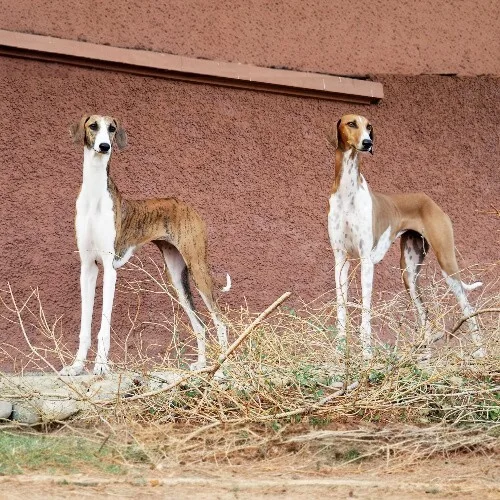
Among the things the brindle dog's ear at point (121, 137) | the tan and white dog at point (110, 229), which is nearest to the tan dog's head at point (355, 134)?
the tan and white dog at point (110, 229)

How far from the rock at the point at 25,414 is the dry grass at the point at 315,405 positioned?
0.25 metres

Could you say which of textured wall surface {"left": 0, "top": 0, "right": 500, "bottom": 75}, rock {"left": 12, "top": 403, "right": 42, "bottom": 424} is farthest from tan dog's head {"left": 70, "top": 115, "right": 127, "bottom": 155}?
rock {"left": 12, "top": 403, "right": 42, "bottom": 424}

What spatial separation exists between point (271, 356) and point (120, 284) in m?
2.60

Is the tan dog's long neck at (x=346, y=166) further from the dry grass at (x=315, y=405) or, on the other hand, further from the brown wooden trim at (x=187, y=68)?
the dry grass at (x=315, y=405)

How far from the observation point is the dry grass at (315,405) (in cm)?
544

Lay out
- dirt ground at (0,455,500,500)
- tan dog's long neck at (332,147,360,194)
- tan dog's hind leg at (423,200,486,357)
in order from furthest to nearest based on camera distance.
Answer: tan dog's hind leg at (423,200,486,357) → tan dog's long neck at (332,147,360,194) → dirt ground at (0,455,500,500)

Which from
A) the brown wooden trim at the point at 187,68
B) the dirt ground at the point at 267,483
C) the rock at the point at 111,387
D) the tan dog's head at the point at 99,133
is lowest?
the dirt ground at the point at 267,483

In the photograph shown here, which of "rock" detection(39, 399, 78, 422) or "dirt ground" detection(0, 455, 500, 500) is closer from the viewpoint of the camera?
"dirt ground" detection(0, 455, 500, 500)

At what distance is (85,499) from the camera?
4348mm

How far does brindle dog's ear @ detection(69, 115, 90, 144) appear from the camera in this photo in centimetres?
766

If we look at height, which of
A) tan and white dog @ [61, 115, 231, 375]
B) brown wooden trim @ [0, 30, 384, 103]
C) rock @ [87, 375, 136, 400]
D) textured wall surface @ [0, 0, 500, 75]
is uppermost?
textured wall surface @ [0, 0, 500, 75]

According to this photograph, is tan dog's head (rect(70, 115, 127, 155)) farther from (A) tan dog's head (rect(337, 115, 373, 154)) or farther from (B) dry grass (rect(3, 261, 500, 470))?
(B) dry grass (rect(3, 261, 500, 470))

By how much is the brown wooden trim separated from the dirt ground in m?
3.91

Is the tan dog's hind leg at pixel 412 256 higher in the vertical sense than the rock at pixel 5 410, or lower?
higher
